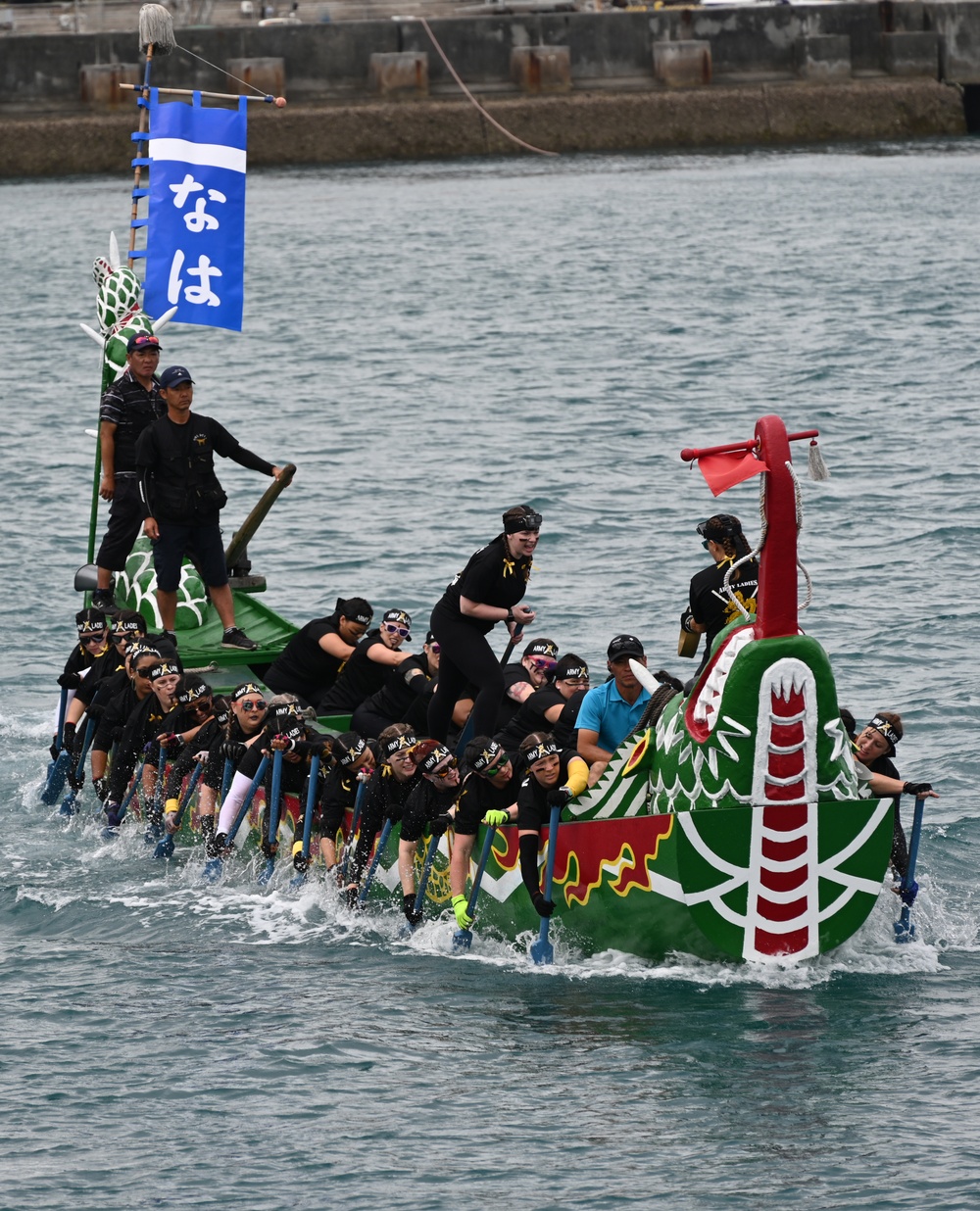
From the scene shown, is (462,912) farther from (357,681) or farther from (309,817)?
(357,681)

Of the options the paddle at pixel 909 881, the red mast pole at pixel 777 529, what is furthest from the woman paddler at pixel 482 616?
the paddle at pixel 909 881

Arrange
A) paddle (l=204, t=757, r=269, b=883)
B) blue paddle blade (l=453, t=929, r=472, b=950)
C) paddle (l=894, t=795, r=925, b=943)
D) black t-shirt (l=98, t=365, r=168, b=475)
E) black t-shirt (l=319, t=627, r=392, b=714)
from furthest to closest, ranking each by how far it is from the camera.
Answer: black t-shirt (l=98, t=365, r=168, b=475) → black t-shirt (l=319, t=627, r=392, b=714) → paddle (l=204, t=757, r=269, b=883) → blue paddle blade (l=453, t=929, r=472, b=950) → paddle (l=894, t=795, r=925, b=943)

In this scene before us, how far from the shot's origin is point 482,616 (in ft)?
46.3

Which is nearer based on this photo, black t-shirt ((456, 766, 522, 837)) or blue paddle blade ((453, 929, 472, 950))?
black t-shirt ((456, 766, 522, 837))

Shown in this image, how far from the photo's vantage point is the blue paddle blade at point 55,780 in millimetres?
17828

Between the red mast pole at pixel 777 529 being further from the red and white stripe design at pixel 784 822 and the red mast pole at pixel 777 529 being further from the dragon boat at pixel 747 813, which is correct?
the red and white stripe design at pixel 784 822

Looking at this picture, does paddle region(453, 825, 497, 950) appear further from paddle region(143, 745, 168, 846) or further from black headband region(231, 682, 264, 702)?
paddle region(143, 745, 168, 846)

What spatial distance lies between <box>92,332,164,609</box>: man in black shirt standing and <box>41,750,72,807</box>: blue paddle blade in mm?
1328

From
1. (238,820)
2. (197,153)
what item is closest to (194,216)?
(197,153)

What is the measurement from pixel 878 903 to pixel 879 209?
40820mm

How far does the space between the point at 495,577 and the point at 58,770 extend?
5.53m

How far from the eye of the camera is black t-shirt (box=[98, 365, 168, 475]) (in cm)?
1784

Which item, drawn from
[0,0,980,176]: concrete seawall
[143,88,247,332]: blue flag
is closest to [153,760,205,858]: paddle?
[143,88,247,332]: blue flag

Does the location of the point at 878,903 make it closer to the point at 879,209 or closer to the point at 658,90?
the point at 879,209
